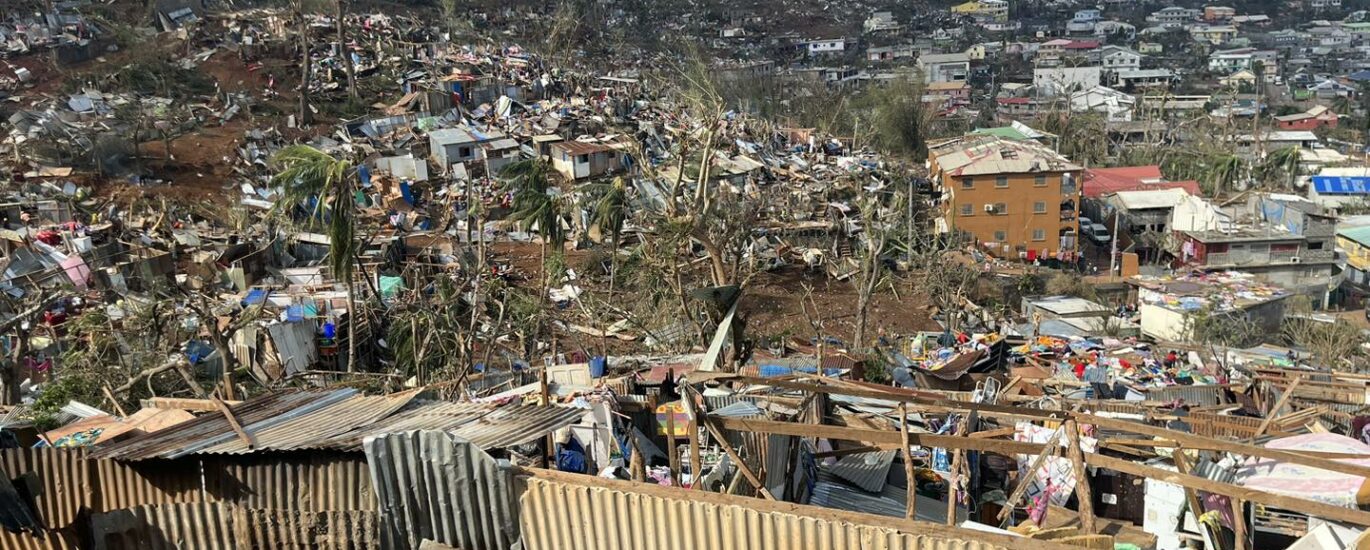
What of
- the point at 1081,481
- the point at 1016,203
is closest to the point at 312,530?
the point at 1081,481

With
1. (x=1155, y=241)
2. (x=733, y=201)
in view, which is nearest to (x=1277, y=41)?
(x=1155, y=241)

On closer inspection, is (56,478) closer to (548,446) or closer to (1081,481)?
(548,446)

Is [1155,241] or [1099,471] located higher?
[1099,471]

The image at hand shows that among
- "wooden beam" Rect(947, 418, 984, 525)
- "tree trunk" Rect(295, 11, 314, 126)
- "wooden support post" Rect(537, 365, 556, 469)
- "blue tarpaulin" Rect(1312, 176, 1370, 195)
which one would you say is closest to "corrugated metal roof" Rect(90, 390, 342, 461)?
"wooden support post" Rect(537, 365, 556, 469)

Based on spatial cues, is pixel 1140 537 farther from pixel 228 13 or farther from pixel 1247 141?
pixel 1247 141

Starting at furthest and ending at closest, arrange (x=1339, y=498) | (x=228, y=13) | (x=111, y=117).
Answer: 1. (x=228, y=13)
2. (x=111, y=117)
3. (x=1339, y=498)

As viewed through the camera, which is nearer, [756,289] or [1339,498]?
[1339,498]

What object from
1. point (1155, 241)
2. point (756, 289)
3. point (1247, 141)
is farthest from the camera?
point (1247, 141)

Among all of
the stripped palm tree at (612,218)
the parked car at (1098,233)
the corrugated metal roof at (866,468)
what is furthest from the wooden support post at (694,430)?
the parked car at (1098,233)
